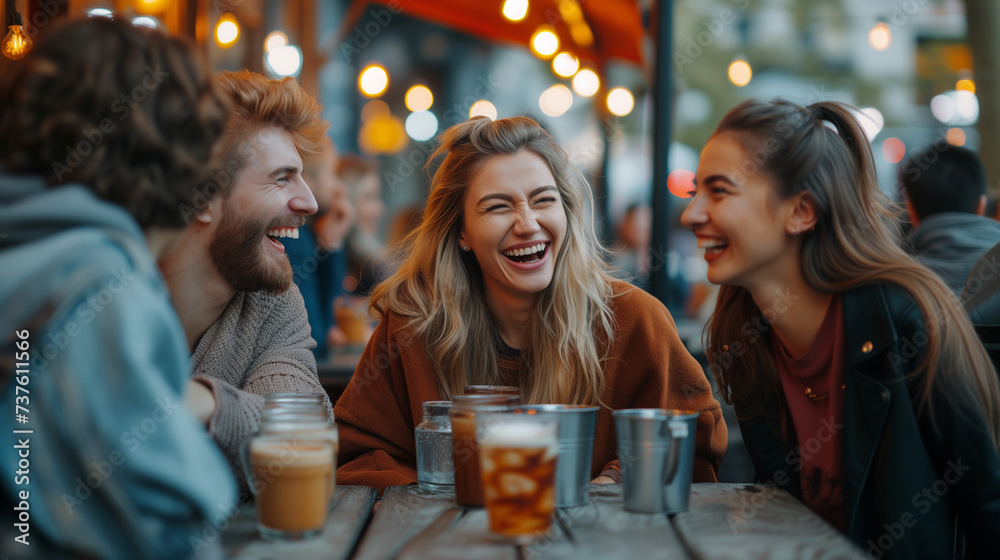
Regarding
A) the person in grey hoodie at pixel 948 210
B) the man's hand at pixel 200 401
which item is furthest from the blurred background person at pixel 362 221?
the man's hand at pixel 200 401

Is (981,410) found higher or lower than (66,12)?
lower

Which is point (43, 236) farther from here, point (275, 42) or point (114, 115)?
point (275, 42)

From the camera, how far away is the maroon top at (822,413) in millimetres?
1718

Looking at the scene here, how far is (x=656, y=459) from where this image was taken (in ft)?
4.43

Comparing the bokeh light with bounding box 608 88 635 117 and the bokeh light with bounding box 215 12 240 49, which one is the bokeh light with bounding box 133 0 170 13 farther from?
the bokeh light with bounding box 608 88 635 117

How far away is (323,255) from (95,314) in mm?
3095

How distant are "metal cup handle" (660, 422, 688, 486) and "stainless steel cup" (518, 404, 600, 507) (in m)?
0.12

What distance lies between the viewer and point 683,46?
11.5 m

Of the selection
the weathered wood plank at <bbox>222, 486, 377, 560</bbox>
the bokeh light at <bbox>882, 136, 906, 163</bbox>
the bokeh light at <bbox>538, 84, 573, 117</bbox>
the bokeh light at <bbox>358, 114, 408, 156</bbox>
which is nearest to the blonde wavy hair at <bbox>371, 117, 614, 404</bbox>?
the weathered wood plank at <bbox>222, 486, 377, 560</bbox>

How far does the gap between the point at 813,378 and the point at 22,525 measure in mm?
1548

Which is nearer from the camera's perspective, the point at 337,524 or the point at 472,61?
the point at 337,524

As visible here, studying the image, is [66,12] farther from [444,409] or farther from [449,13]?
[449,13]

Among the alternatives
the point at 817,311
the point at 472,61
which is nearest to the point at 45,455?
the point at 817,311

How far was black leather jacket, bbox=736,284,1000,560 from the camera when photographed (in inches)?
61.5
